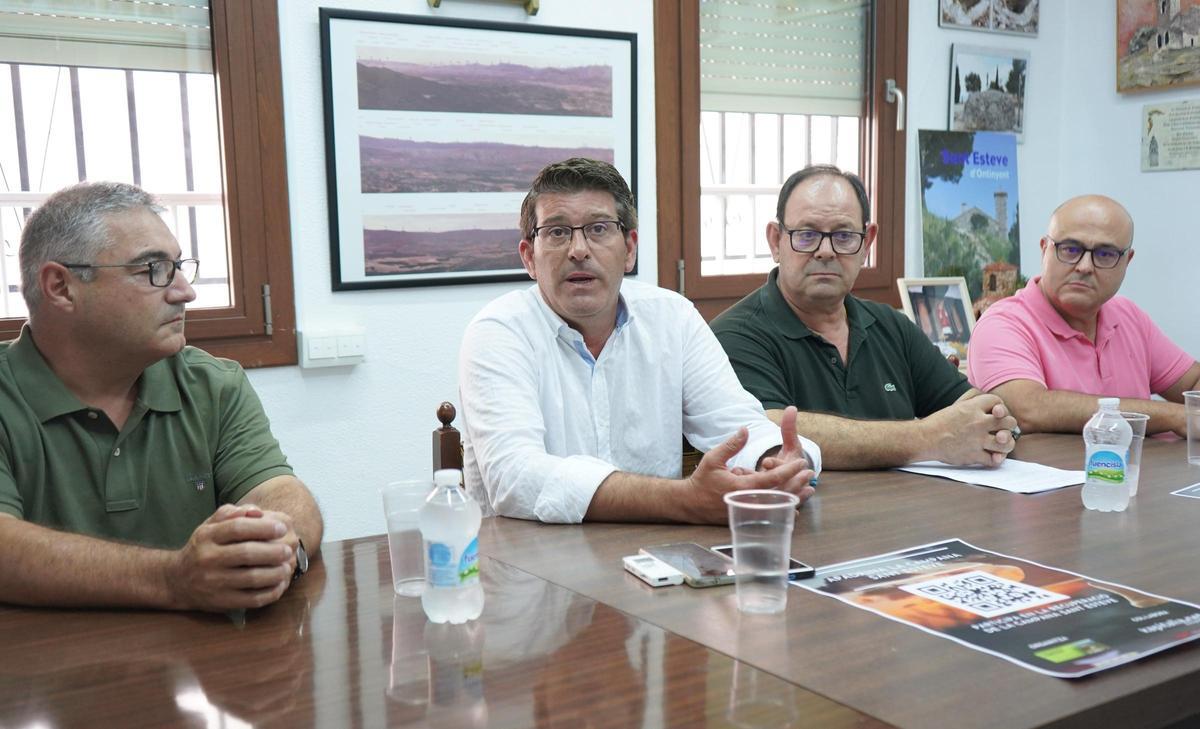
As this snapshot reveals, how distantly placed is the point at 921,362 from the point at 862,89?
6.13 feet

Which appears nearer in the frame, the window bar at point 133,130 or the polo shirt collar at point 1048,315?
the polo shirt collar at point 1048,315

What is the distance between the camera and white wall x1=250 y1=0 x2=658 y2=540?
115 inches

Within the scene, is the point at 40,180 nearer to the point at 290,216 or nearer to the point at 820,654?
the point at 290,216

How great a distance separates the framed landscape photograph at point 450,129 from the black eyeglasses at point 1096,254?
4.76 feet

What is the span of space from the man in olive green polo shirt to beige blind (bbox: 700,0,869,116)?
2413mm

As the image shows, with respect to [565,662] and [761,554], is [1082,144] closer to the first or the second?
[761,554]

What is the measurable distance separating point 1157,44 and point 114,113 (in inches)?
156

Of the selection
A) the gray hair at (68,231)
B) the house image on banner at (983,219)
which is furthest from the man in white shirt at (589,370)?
the house image on banner at (983,219)

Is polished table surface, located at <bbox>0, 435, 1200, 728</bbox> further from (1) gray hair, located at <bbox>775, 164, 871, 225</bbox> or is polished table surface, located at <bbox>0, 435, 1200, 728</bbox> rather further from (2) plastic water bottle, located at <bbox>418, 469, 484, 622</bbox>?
(1) gray hair, located at <bbox>775, 164, 871, 225</bbox>

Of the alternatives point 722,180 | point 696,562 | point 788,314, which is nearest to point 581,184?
point 788,314

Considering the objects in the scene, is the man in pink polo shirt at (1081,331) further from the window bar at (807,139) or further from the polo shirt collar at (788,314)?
the window bar at (807,139)

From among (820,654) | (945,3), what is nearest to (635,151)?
(945,3)

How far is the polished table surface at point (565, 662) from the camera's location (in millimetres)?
919

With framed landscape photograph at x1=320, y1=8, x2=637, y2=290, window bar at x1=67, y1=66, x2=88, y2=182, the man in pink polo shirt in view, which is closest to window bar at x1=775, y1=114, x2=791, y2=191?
framed landscape photograph at x1=320, y1=8, x2=637, y2=290
